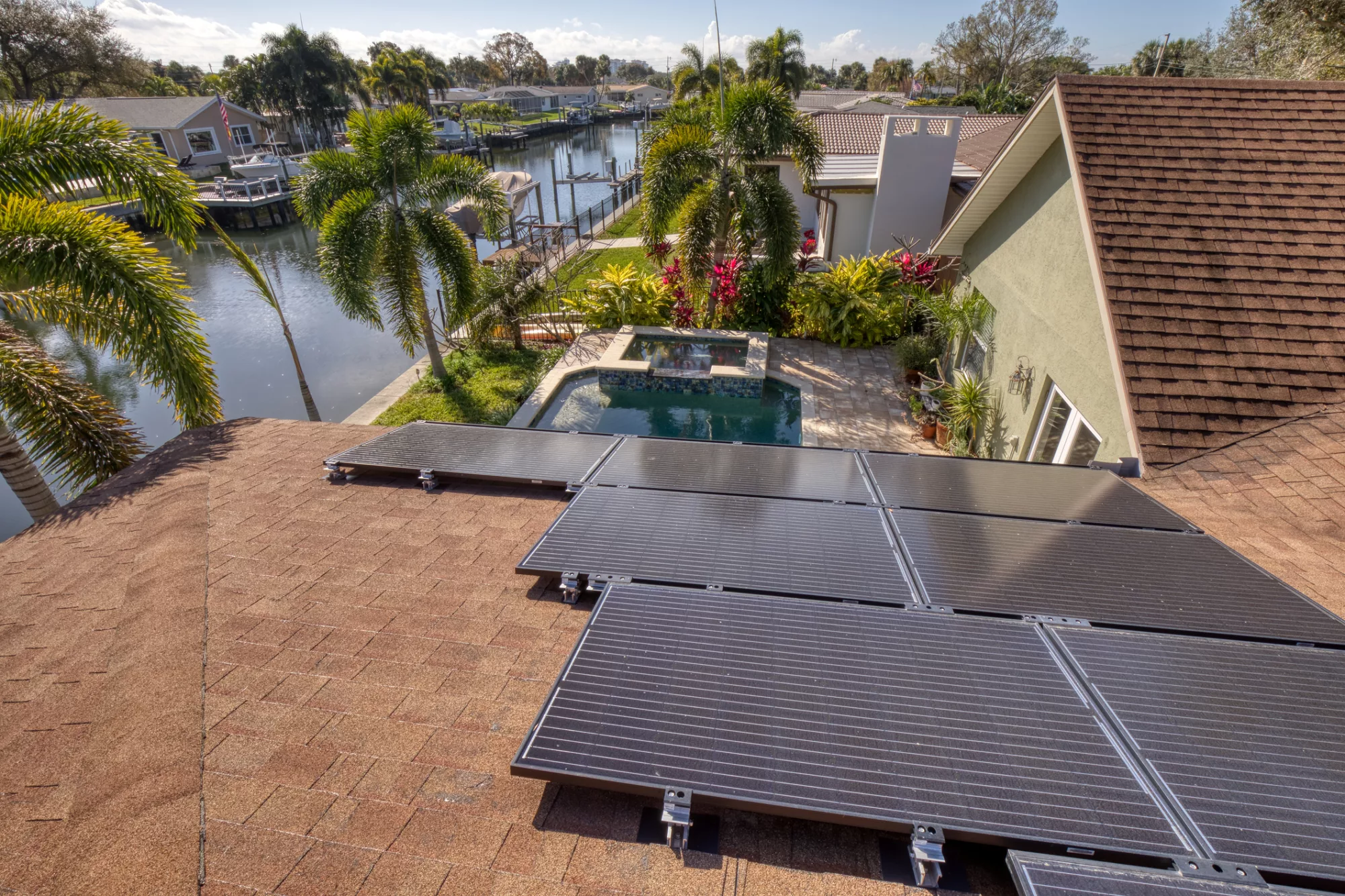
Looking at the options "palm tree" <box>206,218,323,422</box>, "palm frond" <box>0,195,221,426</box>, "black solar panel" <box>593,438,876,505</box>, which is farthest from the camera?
"palm tree" <box>206,218,323,422</box>

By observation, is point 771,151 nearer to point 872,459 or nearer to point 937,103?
point 872,459

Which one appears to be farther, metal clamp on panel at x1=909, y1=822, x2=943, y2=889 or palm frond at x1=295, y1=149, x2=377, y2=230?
palm frond at x1=295, y1=149, x2=377, y2=230

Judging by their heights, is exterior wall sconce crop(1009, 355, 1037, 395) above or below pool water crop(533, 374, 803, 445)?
above

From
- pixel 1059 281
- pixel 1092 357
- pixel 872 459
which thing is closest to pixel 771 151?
pixel 1059 281

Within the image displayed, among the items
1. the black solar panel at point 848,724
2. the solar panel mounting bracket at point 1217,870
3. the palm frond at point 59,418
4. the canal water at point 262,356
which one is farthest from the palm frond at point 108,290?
the solar panel mounting bracket at point 1217,870

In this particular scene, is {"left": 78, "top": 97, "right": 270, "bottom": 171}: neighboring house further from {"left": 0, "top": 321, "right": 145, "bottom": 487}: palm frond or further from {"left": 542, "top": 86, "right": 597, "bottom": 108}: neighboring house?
{"left": 542, "top": 86, "right": 597, "bottom": 108}: neighboring house

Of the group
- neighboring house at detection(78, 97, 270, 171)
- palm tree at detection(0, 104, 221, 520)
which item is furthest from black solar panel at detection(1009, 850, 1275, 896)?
neighboring house at detection(78, 97, 270, 171)
